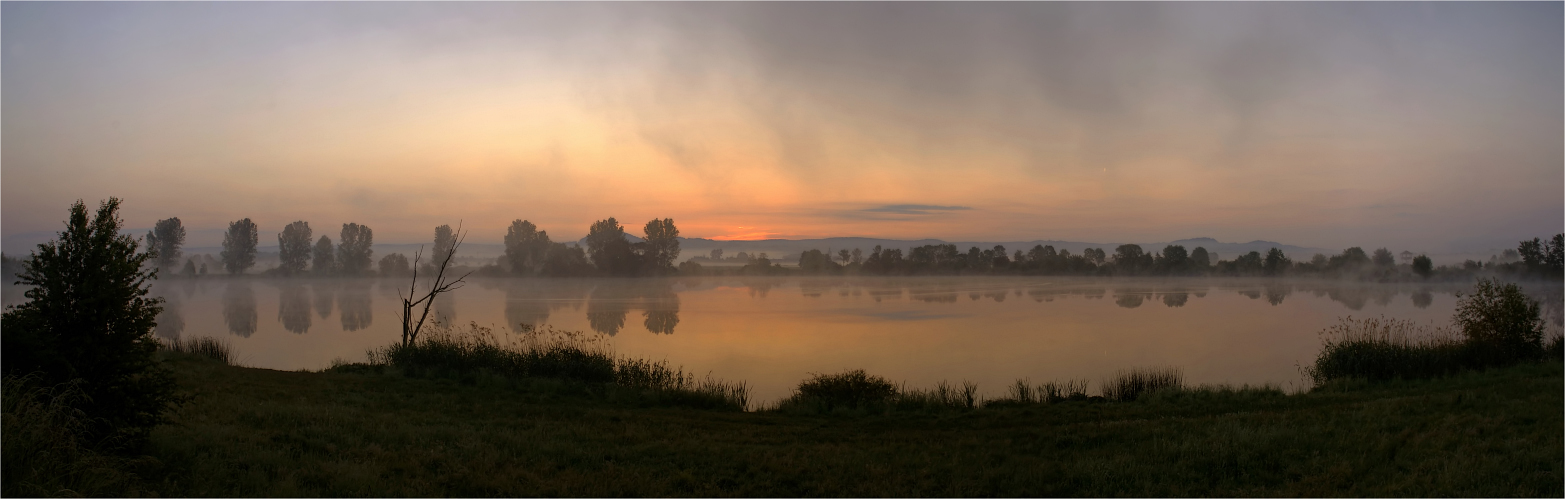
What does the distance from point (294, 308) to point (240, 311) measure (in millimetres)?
1998

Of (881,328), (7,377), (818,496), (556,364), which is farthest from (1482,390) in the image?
(881,328)

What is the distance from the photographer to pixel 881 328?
72.5ft

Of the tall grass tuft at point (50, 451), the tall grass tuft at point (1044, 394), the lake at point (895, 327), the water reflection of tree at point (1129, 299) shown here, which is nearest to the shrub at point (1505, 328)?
the lake at point (895, 327)

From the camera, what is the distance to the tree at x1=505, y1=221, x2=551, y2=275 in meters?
58.0

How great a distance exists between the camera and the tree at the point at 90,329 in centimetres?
462

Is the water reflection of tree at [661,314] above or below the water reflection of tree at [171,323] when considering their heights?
above

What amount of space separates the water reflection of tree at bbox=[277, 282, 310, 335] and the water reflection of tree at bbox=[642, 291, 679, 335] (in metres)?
10.7

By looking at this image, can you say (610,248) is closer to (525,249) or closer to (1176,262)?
(525,249)

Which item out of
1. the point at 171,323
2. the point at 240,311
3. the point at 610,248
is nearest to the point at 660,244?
the point at 610,248

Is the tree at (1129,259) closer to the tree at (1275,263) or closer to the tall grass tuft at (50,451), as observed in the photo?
the tree at (1275,263)

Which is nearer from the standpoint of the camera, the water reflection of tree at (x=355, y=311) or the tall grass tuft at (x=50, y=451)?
the tall grass tuft at (x=50, y=451)

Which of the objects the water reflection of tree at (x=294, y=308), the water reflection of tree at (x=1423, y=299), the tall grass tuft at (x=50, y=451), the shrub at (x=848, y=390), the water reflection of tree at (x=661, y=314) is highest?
the tall grass tuft at (x=50, y=451)

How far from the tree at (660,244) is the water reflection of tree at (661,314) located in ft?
53.1

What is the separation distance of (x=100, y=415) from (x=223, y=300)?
4312 cm
